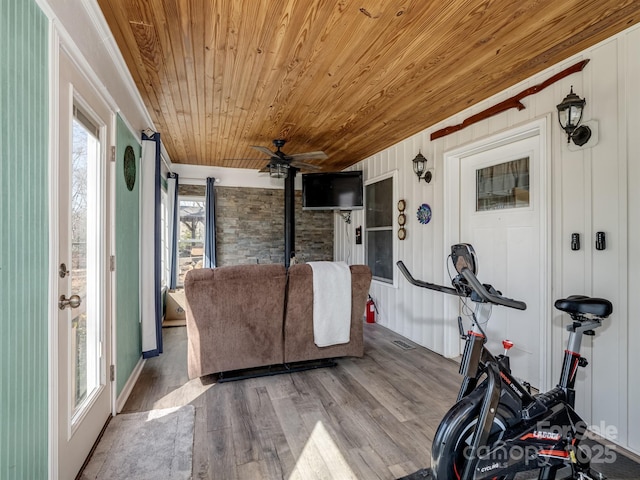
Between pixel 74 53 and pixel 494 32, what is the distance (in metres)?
2.38

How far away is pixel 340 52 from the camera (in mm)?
2162

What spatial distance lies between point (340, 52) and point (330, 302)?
208cm

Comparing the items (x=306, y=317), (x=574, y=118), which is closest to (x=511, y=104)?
(x=574, y=118)

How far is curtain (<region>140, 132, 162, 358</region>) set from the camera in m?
3.03

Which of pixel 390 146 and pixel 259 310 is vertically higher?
pixel 390 146

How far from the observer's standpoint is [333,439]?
196 cm

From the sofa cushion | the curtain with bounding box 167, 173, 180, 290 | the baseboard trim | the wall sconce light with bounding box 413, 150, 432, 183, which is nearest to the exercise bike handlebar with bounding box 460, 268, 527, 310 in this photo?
the sofa cushion

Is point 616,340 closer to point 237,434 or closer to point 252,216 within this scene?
point 237,434

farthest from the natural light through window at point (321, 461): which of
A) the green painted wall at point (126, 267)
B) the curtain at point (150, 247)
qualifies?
the curtain at point (150, 247)

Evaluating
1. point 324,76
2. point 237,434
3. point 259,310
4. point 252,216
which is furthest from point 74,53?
point 252,216

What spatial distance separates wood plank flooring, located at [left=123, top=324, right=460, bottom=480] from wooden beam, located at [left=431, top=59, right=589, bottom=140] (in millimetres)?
2410

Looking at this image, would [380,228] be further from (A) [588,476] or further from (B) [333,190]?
(A) [588,476]

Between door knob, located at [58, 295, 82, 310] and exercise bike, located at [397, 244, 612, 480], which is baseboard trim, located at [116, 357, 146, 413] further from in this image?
exercise bike, located at [397, 244, 612, 480]

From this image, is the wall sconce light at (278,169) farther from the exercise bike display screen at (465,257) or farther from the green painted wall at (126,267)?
the exercise bike display screen at (465,257)
